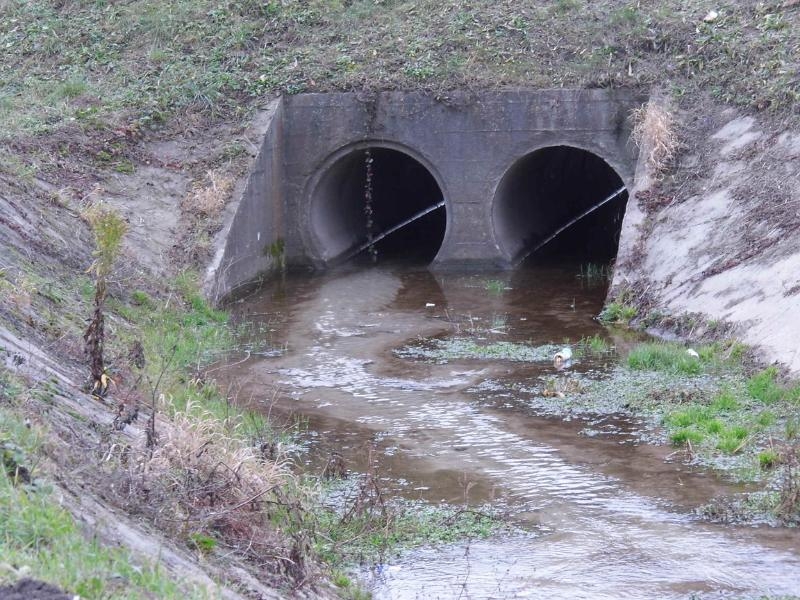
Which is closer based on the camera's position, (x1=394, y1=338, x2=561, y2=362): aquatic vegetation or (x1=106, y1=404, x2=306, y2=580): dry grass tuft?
(x1=106, y1=404, x2=306, y2=580): dry grass tuft

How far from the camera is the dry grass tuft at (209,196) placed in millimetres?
14523

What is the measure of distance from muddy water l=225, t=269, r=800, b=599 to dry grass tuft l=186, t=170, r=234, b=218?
1.38 metres

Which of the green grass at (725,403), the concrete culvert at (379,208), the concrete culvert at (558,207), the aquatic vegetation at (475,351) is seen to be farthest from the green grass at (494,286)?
the green grass at (725,403)

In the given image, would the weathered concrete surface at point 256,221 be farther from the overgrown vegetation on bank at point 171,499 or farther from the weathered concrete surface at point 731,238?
the overgrown vegetation on bank at point 171,499

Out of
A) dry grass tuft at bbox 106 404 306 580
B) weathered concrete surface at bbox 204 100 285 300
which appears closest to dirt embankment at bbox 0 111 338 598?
dry grass tuft at bbox 106 404 306 580

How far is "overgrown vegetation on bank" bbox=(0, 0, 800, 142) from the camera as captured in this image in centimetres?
1547

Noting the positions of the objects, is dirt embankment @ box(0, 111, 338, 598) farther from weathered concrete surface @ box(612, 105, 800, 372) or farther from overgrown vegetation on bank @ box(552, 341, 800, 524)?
weathered concrete surface @ box(612, 105, 800, 372)

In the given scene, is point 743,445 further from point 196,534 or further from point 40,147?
A: point 40,147

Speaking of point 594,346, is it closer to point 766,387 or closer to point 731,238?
point 731,238

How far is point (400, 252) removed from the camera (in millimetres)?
18047

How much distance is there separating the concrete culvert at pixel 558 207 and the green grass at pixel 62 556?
12.4m

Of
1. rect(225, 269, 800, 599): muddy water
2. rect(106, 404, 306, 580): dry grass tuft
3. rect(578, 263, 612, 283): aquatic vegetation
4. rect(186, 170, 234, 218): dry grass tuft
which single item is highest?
rect(578, 263, 612, 283): aquatic vegetation

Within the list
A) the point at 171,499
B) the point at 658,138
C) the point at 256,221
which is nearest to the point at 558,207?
the point at 658,138

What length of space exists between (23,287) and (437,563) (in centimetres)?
445
